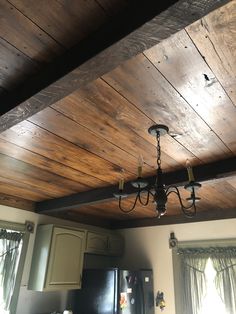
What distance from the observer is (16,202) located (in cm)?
265

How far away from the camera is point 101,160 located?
5.61 ft

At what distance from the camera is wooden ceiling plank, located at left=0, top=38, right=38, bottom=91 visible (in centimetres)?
90

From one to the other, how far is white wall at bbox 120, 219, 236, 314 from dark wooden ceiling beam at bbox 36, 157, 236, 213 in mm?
1425

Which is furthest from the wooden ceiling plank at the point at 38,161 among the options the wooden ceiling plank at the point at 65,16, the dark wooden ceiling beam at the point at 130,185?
the wooden ceiling plank at the point at 65,16

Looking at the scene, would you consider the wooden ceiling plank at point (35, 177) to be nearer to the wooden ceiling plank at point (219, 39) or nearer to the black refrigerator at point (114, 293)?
the black refrigerator at point (114, 293)

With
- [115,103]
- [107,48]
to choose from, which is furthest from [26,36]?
[115,103]

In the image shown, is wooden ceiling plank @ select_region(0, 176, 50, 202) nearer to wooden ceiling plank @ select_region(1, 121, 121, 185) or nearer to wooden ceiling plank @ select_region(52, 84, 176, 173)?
wooden ceiling plank @ select_region(1, 121, 121, 185)

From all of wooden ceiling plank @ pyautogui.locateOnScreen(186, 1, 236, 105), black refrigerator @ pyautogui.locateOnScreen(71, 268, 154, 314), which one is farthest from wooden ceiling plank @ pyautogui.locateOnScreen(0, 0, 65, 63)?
black refrigerator @ pyautogui.locateOnScreen(71, 268, 154, 314)

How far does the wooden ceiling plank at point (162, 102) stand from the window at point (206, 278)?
1.69 metres

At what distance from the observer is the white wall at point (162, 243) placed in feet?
9.53

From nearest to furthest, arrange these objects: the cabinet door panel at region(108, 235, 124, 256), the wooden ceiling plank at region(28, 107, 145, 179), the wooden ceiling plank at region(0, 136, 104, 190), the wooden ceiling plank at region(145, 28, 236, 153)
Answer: the wooden ceiling plank at region(145, 28, 236, 153), the wooden ceiling plank at region(28, 107, 145, 179), the wooden ceiling plank at region(0, 136, 104, 190), the cabinet door panel at region(108, 235, 124, 256)

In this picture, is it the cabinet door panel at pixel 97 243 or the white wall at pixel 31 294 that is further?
the cabinet door panel at pixel 97 243

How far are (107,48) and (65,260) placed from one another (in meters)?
2.49

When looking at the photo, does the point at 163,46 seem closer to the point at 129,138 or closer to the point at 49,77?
the point at 49,77
